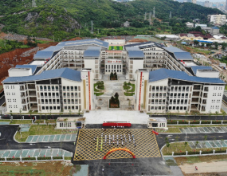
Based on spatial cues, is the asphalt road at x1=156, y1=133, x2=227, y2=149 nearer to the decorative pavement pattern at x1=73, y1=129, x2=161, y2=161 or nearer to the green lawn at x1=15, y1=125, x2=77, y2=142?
the decorative pavement pattern at x1=73, y1=129, x2=161, y2=161

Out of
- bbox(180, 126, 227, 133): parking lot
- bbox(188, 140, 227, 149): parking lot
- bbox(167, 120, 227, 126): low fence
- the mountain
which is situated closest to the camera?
bbox(188, 140, 227, 149): parking lot

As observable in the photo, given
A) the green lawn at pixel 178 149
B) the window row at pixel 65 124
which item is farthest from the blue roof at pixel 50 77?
the green lawn at pixel 178 149

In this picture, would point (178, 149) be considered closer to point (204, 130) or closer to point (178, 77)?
point (204, 130)

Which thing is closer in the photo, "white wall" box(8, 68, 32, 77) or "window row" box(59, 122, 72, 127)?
"window row" box(59, 122, 72, 127)

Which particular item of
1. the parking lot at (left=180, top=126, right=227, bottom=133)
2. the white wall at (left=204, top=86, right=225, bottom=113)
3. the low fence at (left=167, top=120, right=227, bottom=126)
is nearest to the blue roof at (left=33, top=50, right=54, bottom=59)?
the low fence at (left=167, top=120, right=227, bottom=126)

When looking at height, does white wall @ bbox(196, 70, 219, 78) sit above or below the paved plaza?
above

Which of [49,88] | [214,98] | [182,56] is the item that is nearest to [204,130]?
[214,98]

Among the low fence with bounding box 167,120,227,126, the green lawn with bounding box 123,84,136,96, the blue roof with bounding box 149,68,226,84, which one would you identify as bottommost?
the low fence with bounding box 167,120,227,126

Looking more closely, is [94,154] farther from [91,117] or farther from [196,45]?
[196,45]
